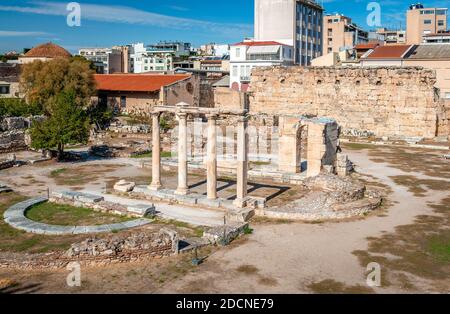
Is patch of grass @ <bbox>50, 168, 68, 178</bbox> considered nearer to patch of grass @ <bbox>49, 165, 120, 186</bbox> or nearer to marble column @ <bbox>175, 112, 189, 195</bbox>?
patch of grass @ <bbox>49, 165, 120, 186</bbox>

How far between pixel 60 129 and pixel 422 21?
73.1 metres

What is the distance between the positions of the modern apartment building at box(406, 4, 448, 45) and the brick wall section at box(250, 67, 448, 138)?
133 feet

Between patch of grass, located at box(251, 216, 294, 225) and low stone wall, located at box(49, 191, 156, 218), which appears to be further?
low stone wall, located at box(49, 191, 156, 218)

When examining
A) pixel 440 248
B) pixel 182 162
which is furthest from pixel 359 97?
pixel 440 248

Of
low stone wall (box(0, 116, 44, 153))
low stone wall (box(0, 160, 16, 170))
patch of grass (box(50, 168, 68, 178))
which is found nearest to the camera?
patch of grass (box(50, 168, 68, 178))

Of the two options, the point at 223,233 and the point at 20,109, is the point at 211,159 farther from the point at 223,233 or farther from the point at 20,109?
the point at 20,109

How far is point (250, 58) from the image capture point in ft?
209

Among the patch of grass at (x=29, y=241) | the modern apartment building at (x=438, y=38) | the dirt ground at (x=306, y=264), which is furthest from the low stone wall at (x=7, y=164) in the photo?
the modern apartment building at (x=438, y=38)

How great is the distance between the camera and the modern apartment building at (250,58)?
62344 mm

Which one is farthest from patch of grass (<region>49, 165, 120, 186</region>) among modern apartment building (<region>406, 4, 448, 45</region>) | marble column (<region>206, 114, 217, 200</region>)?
modern apartment building (<region>406, 4, 448, 45</region>)

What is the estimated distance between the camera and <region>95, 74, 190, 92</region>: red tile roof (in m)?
50.2

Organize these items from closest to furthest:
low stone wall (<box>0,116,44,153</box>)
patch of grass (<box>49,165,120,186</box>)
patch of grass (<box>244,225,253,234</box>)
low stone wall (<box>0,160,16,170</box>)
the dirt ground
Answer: the dirt ground < patch of grass (<box>244,225,253,234</box>) < patch of grass (<box>49,165,120,186</box>) < low stone wall (<box>0,160,16,170</box>) < low stone wall (<box>0,116,44,153</box>)
